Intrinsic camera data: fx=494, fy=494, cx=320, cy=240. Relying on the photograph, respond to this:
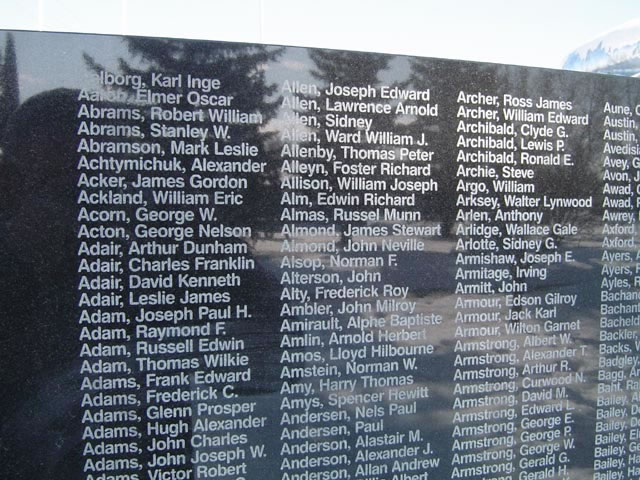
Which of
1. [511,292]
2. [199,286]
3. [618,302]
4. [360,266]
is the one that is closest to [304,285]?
[360,266]

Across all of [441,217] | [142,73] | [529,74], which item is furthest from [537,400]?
[142,73]

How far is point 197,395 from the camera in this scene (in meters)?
2.31

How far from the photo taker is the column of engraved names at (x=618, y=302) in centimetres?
277

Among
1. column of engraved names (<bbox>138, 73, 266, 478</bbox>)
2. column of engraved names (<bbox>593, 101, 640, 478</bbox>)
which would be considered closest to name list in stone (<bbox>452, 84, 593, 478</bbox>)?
column of engraved names (<bbox>593, 101, 640, 478</bbox>)

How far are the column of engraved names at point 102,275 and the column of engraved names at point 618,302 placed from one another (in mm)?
2489

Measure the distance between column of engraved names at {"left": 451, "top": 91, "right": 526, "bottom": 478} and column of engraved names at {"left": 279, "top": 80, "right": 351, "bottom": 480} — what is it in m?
0.68

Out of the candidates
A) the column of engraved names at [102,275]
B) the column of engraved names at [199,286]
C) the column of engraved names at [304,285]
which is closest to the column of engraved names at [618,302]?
the column of engraved names at [304,285]

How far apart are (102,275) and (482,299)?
6.16 ft

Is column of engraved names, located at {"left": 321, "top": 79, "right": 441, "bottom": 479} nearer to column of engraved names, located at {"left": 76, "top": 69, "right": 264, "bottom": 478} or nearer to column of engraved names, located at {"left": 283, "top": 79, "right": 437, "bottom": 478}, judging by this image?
column of engraved names, located at {"left": 283, "top": 79, "right": 437, "bottom": 478}

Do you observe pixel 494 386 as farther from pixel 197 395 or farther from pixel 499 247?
pixel 197 395

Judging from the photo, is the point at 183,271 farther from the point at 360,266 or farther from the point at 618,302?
the point at 618,302

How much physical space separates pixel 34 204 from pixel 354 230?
57.1 inches

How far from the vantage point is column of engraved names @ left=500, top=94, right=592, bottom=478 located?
2.62 metres

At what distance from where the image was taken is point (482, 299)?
8.54 ft
